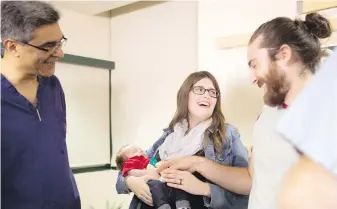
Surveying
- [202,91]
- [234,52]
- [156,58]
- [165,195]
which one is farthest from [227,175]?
[156,58]

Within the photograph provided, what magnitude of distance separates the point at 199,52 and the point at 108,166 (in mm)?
1239

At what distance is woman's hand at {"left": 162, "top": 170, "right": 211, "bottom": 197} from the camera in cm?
130

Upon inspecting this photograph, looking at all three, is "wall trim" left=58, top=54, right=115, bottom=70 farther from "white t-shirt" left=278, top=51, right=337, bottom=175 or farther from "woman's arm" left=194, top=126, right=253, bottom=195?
"white t-shirt" left=278, top=51, right=337, bottom=175

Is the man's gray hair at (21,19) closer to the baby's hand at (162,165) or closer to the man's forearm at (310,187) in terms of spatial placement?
the baby's hand at (162,165)

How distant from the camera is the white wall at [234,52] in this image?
179 centimetres

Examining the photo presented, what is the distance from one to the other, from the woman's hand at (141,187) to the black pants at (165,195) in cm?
2

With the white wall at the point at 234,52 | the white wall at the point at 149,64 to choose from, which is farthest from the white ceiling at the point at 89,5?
the white wall at the point at 234,52

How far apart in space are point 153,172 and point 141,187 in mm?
92

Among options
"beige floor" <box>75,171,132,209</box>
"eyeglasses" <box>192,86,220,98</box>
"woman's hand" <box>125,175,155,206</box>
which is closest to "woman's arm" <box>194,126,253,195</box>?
"woman's hand" <box>125,175,155,206</box>

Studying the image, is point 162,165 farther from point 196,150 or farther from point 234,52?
point 234,52

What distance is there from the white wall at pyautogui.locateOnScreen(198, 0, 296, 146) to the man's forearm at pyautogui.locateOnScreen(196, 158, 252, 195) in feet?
1.69

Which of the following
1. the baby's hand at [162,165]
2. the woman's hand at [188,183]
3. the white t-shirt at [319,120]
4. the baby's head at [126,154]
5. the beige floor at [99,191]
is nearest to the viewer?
the white t-shirt at [319,120]

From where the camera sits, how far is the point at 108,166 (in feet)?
8.96

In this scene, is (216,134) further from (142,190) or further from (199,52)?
(199,52)
